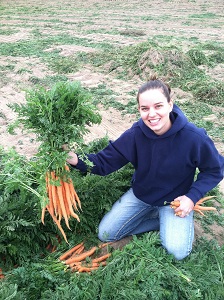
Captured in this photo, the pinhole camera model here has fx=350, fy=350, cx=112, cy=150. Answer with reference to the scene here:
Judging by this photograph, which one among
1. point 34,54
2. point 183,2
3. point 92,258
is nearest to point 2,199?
point 92,258

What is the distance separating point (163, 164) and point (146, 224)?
0.76 metres

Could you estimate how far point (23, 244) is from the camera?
9.18 ft

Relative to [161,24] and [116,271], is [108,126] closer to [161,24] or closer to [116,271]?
[116,271]

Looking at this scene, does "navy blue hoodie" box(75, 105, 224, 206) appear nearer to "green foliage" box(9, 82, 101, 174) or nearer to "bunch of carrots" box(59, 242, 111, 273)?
"green foliage" box(9, 82, 101, 174)

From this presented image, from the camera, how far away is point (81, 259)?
2922mm

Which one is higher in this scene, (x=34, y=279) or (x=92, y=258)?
(x=34, y=279)

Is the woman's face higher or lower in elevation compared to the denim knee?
higher

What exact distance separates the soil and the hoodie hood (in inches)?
38.9

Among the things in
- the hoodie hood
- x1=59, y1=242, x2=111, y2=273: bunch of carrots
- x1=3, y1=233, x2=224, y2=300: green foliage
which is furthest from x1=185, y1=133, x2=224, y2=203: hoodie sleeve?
x1=59, y1=242, x2=111, y2=273: bunch of carrots

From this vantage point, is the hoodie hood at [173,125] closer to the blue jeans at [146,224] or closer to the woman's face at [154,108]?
the woman's face at [154,108]

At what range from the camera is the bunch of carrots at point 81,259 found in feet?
9.22

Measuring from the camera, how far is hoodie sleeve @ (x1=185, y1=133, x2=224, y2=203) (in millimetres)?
2725

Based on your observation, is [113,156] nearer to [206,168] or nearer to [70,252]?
[206,168]

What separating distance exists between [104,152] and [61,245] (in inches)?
34.8
